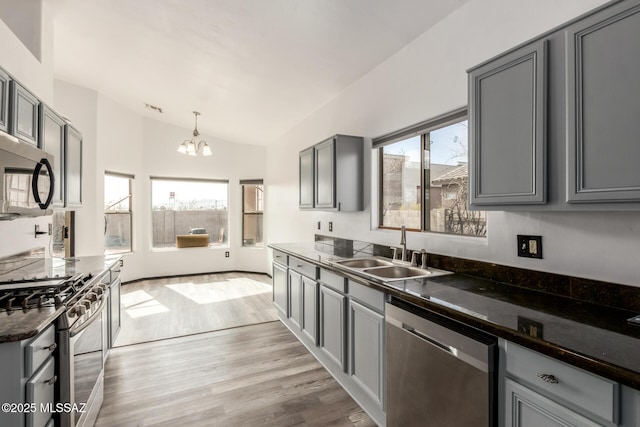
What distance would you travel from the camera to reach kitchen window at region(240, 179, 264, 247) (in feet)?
21.6

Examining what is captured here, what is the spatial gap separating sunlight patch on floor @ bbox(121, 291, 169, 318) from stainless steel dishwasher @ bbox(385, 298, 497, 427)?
11.5ft

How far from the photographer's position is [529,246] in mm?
1656

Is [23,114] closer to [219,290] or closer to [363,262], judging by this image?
[363,262]

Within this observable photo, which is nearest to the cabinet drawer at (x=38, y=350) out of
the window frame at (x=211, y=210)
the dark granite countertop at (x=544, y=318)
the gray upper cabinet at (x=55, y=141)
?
the gray upper cabinet at (x=55, y=141)

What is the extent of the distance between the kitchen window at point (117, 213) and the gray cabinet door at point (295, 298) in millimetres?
3810

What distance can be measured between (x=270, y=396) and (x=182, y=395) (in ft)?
2.15

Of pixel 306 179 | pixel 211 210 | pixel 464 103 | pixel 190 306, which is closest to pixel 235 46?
pixel 306 179

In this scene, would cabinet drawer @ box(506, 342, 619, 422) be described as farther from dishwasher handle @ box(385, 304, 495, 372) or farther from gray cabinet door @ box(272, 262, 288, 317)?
gray cabinet door @ box(272, 262, 288, 317)

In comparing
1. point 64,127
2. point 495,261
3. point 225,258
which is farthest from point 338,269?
point 225,258

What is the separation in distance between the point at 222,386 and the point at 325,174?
6.94 feet

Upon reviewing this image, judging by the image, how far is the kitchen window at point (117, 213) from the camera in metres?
5.26

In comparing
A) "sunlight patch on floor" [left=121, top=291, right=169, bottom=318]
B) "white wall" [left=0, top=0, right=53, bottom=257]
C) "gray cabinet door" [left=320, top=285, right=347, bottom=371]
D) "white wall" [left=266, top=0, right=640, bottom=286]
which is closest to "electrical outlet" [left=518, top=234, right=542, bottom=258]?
"white wall" [left=266, top=0, right=640, bottom=286]

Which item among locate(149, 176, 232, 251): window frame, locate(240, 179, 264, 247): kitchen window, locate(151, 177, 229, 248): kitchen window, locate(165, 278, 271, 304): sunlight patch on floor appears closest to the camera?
locate(165, 278, 271, 304): sunlight patch on floor

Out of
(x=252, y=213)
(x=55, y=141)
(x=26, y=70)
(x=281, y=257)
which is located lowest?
(x=281, y=257)
